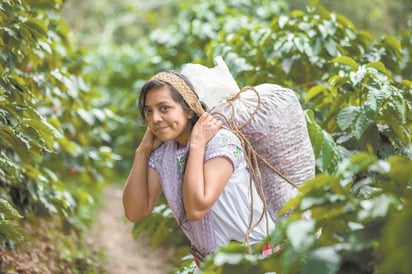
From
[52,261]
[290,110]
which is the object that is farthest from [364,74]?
[52,261]

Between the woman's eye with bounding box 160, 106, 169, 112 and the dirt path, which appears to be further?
the dirt path

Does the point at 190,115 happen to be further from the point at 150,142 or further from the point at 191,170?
the point at 191,170

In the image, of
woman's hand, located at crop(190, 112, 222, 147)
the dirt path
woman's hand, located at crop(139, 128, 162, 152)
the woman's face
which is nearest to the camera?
woman's hand, located at crop(190, 112, 222, 147)

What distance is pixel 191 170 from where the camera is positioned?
237 centimetres

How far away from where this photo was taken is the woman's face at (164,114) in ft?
8.43

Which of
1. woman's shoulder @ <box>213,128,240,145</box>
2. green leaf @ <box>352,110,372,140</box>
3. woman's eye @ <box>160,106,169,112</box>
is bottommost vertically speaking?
green leaf @ <box>352,110,372,140</box>

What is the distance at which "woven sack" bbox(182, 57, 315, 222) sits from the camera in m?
2.69

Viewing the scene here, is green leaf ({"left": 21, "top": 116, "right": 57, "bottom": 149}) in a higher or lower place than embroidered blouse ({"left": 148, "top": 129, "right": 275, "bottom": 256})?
higher

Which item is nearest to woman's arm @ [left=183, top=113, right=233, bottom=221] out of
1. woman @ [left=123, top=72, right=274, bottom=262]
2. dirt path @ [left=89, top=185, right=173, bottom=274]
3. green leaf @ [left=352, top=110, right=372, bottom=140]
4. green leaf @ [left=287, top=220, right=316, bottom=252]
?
woman @ [left=123, top=72, right=274, bottom=262]

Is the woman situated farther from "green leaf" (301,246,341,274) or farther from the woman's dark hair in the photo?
"green leaf" (301,246,341,274)

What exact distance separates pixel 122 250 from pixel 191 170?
14.1 feet

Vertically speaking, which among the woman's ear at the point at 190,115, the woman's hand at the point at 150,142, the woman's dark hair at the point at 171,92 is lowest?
the woman's hand at the point at 150,142

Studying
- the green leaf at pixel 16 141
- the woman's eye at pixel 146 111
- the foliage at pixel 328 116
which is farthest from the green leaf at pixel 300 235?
the green leaf at pixel 16 141

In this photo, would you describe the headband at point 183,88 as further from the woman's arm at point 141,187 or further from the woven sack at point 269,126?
the woman's arm at point 141,187
